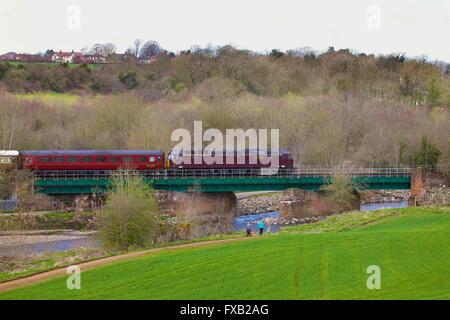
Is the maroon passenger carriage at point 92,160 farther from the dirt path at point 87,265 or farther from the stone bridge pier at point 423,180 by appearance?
the dirt path at point 87,265

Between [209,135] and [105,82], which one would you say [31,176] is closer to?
[209,135]

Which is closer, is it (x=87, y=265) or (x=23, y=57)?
(x=87, y=265)

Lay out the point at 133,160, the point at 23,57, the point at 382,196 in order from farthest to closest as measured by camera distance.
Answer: the point at 23,57 → the point at 382,196 → the point at 133,160

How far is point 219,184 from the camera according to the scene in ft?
232

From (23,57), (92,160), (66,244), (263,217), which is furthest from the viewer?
(23,57)

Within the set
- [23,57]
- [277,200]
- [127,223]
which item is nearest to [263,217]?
[277,200]

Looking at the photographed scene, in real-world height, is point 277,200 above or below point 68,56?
below

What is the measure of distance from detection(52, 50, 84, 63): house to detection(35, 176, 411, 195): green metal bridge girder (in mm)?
93581

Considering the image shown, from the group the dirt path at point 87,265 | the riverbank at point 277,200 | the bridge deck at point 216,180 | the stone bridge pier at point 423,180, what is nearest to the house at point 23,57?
the riverbank at point 277,200

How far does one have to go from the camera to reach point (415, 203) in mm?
68562

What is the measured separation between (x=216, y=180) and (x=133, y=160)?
6908 millimetres

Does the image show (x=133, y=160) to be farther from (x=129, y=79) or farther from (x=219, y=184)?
(x=129, y=79)

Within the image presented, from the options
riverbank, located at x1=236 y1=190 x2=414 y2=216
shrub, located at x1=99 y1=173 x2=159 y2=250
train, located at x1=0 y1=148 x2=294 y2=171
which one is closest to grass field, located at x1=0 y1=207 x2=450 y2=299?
shrub, located at x1=99 y1=173 x2=159 y2=250

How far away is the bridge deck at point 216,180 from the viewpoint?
69500 mm
